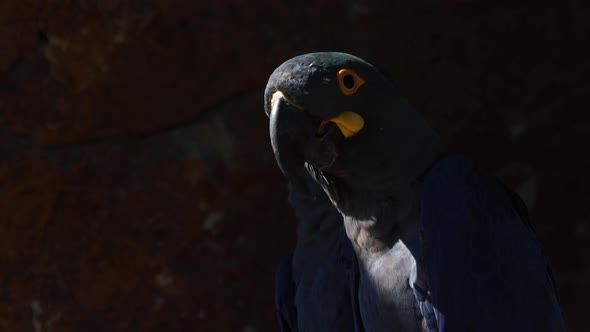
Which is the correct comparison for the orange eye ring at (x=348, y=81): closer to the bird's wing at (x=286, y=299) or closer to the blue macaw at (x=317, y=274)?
the blue macaw at (x=317, y=274)

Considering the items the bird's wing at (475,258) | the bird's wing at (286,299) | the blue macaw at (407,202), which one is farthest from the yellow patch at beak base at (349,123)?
the bird's wing at (286,299)

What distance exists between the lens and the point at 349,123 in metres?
1.93

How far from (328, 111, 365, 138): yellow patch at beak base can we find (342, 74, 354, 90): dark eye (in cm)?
5

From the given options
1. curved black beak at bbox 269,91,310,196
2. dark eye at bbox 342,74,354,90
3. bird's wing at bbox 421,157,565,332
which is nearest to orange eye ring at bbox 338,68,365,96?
dark eye at bbox 342,74,354,90

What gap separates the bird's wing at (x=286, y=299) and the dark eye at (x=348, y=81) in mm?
718

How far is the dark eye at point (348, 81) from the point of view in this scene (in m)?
1.91

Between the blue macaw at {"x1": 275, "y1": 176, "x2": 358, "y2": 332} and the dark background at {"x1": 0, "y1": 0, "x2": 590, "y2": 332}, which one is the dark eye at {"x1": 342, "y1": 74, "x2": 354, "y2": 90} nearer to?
the blue macaw at {"x1": 275, "y1": 176, "x2": 358, "y2": 332}

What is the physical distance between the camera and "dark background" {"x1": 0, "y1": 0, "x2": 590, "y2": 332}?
2.63 meters

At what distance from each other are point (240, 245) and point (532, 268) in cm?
107

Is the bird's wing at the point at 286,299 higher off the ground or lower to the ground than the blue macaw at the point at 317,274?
lower

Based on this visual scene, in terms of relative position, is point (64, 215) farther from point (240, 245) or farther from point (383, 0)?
point (383, 0)

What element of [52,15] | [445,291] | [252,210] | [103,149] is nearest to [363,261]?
[445,291]

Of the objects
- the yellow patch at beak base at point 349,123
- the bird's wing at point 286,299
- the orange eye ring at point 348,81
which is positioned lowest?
the bird's wing at point 286,299

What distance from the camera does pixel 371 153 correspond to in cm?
199
